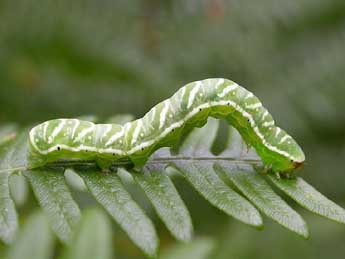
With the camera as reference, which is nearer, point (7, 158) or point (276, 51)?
point (7, 158)

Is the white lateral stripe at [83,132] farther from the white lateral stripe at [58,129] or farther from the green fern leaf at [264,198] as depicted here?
the green fern leaf at [264,198]

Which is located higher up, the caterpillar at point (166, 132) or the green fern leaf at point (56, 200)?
the caterpillar at point (166, 132)

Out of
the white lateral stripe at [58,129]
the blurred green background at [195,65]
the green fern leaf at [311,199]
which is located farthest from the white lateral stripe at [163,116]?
the blurred green background at [195,65]

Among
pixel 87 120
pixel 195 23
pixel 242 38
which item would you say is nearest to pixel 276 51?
pixel 242 38

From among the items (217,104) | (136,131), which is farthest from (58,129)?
(217,104)

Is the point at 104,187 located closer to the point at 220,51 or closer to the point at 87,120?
the point at 87,120

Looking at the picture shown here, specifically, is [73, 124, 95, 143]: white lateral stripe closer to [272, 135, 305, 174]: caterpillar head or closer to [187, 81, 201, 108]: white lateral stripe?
[187, 81, 201, 108]: white lateral stripe
